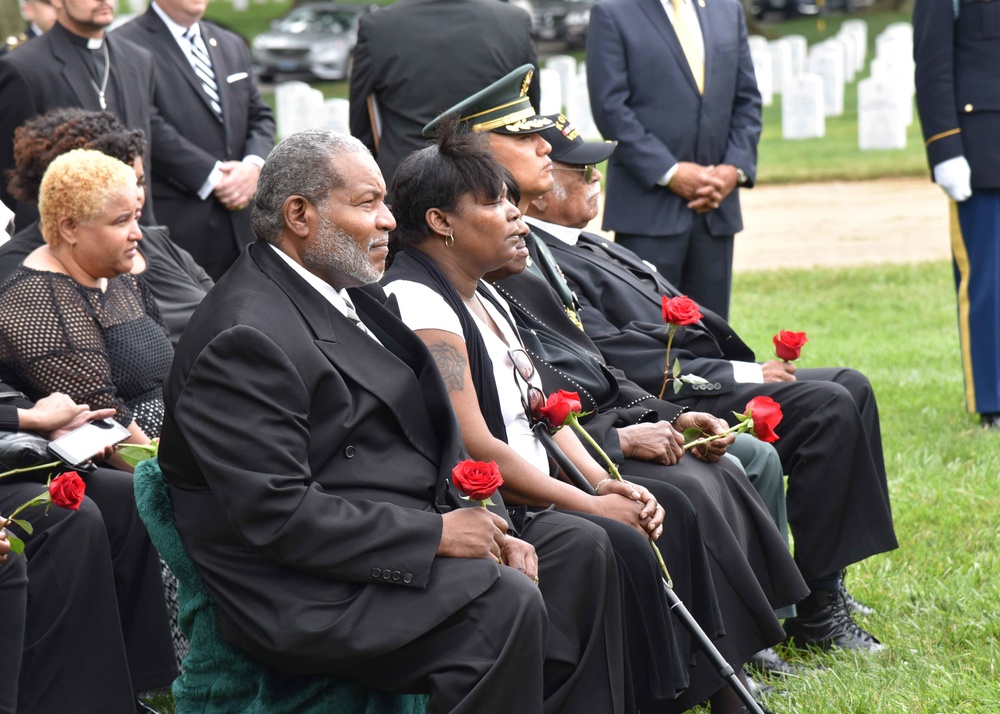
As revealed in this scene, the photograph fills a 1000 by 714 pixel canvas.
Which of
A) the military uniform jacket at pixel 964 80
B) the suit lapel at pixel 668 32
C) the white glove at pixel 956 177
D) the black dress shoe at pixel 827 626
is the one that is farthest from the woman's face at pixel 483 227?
the military uniform jacket at pixel 964 80

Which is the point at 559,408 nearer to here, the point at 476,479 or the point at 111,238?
the point at 476,479

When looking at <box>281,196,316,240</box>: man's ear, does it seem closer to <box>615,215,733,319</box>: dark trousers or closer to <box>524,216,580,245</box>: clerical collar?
<box>524,216,580,245</box>: clerical collar

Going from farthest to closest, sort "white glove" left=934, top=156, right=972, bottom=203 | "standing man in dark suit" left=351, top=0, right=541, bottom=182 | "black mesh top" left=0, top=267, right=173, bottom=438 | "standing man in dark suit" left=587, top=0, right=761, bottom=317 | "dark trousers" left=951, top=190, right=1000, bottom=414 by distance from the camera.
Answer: "dark trousers" left=951, top=190, right=1000, bottom=414 < "white glove" left=934, top=156, right=972, bottom=203 < "standing man in dark suit" left=587, top=0, right=761, bottom=317 < "standing man in dark suit" left=351, top=0, right=541, bottom=182 < "black mesh top" left=0, top=267, right=173, bottom=438

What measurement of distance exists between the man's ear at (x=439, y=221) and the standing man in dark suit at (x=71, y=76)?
242cm

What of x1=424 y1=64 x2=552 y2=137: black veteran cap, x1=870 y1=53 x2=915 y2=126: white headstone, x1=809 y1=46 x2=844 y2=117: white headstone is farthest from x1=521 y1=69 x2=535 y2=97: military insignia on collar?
x1=809 y1=46 x2=844 y2=117: white headstone

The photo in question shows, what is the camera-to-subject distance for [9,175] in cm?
520

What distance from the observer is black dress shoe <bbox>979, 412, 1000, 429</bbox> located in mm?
7257

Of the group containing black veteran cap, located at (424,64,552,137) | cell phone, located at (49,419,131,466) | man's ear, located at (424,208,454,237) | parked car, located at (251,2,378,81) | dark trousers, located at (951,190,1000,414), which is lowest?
parked car, located at (251,2,378,81)

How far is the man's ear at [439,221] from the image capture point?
13.5 feet

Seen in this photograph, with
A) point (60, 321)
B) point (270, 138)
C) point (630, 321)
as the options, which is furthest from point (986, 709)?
point (270, 138)

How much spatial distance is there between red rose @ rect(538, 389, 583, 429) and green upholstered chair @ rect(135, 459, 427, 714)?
99 centimetres

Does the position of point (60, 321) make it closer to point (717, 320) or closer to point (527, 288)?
point (527, 288)

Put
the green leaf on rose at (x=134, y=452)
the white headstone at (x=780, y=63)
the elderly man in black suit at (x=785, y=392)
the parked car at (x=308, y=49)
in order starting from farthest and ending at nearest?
1. the parked car at (x=308, y=49)
2. the white headstone at (x=780, y=63)
3. the elderly man in black suit at (x=785, y=392)
4. the green leaf on rose at (x=134, y=452)

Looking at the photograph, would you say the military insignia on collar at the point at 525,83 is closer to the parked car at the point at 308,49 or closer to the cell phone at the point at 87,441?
the cell phone at the point at 87,441
